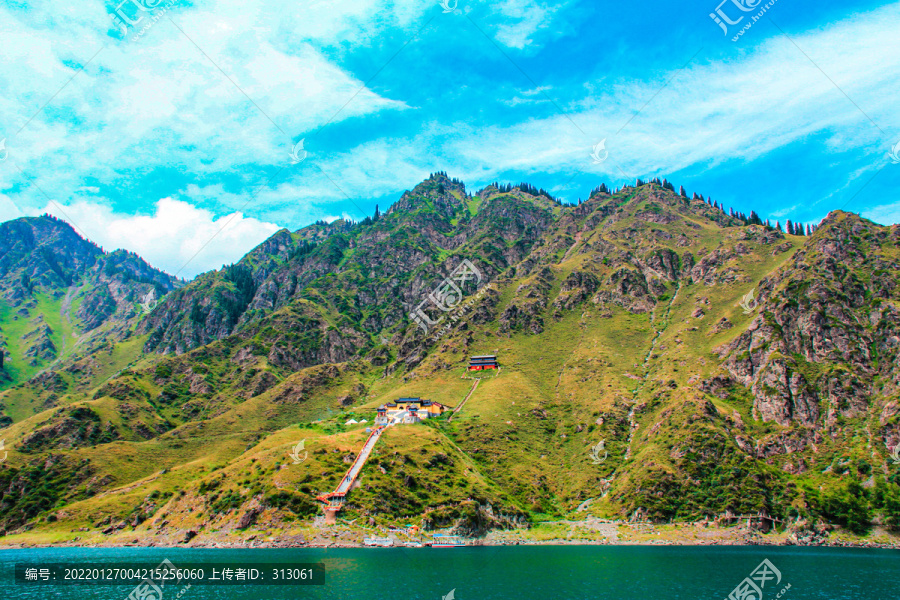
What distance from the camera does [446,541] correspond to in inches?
4289

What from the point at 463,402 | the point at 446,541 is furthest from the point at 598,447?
the point at 446,541

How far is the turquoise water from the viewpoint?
6544cm

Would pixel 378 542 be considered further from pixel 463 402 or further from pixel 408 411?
pixel 463 402

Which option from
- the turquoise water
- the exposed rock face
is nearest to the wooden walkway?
the turquoise water

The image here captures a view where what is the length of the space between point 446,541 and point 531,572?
32.9 meters

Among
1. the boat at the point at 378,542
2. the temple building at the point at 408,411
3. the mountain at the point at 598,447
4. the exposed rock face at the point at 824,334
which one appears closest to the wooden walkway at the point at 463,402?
the mountain at the point at 598,447

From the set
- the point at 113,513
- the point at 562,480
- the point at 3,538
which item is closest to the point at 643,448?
the point at 562,480

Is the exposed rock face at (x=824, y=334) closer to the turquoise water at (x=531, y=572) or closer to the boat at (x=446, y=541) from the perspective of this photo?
the turquoise water at (x=531, y=572)

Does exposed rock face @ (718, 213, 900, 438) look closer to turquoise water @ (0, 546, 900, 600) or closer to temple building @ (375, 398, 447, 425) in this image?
turquoise water @ (0, 546, 900, 600)

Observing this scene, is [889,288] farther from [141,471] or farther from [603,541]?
[141,471]

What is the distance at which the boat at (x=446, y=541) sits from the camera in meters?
108

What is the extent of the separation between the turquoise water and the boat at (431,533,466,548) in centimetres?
343

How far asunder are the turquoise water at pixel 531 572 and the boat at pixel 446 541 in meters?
3.43

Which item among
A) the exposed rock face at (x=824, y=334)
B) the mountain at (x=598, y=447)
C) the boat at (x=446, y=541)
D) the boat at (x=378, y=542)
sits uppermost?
the exposed rock face at (x=824, y=334)
